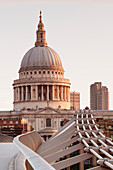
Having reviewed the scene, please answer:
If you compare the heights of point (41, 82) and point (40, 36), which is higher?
point (40, 36)

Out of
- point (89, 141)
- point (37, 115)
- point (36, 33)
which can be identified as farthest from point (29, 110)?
point (89, 141)

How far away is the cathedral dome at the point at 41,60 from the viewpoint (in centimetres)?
17550

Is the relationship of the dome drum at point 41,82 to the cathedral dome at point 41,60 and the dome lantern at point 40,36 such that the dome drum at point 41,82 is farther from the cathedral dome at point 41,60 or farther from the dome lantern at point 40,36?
the dome lantern at point 40,36

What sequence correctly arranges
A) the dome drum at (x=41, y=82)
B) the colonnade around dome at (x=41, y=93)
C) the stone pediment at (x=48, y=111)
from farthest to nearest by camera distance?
the colonnade around dome at (x=41, y=93)
the dome drum at (x=41, y=82)
the stone pediment at (x=48, y=111)

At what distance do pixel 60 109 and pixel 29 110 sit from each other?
9.12 meters

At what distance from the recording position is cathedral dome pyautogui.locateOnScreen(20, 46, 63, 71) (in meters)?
176

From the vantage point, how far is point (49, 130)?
14238 centimetres

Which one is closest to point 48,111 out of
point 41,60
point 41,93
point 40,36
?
point 41,93

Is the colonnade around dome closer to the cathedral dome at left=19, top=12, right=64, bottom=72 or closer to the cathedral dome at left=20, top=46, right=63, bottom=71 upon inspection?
the cathedral dome at left=19, top=12, right=64, bottom=72

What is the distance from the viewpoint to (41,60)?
17575 cm

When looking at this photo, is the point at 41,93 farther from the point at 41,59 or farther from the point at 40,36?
the point at 40,36

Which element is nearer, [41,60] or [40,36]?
[41,60]

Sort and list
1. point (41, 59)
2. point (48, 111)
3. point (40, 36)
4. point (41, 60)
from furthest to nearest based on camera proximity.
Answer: point (40, 36)
point (41, 59)
point (41, 60)
point (48, 111)

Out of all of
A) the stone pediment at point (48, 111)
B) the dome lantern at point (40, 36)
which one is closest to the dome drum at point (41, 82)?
the stone pediment at point (48, 111)
